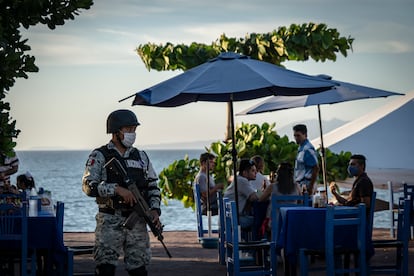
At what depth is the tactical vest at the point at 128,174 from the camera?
955 centimetres

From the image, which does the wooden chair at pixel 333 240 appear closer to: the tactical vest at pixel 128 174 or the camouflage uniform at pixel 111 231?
the tactical vest at pixel 128 174

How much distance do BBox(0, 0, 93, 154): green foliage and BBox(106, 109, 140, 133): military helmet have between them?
0.73m

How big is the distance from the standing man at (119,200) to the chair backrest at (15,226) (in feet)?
4.08

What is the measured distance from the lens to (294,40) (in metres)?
26.7

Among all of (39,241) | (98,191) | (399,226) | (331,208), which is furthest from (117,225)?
(399,226)

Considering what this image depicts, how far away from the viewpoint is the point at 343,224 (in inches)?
437

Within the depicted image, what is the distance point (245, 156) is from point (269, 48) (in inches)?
150

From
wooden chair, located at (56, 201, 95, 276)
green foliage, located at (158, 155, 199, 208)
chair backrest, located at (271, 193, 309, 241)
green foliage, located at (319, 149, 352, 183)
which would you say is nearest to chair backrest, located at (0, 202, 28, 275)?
wooden chair, located at (56, 201, 95, 276)

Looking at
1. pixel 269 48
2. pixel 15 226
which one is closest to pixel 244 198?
pixel 15 226

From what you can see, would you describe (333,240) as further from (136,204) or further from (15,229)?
(15,229)

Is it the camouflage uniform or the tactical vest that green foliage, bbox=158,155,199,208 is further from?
the camouflage uniform

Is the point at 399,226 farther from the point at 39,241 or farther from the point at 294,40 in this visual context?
the point at 294,40

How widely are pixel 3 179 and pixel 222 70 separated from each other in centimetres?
333

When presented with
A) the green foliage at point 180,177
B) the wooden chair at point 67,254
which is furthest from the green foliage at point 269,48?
the wooden chair at point 67,254
